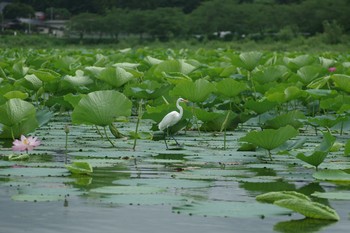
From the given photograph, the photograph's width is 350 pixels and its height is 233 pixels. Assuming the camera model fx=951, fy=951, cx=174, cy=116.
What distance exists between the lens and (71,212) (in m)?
2.58

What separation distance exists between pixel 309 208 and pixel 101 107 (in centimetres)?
151

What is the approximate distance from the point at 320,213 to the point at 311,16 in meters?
38.6

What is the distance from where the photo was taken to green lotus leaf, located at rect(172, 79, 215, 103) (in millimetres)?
4578

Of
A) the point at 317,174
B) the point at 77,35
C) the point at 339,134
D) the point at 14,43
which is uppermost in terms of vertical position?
the point at 317,174

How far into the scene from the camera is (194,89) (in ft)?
15.2

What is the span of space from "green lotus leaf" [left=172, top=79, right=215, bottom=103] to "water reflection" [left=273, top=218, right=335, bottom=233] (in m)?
2.07

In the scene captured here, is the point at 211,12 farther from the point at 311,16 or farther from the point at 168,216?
the point at 168,216

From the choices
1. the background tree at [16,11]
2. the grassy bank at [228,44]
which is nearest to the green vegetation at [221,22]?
the grassy bank at [228,44]

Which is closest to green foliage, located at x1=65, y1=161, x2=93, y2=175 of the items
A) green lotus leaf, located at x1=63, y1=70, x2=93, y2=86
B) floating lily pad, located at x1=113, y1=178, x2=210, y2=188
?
floating lily pad, located at x1=113, y1=178, x2=210, y2=188

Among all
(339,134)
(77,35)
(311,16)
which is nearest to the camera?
(339,134)

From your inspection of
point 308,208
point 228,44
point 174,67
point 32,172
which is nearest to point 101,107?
point 32,172

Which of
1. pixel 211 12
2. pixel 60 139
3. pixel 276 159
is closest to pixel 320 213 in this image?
pixel 276 159

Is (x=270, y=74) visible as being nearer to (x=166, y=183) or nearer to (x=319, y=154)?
(x=319, y=154)

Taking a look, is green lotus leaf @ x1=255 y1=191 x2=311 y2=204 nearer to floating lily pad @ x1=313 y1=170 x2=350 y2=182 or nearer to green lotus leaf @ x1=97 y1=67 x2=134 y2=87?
floating lily pad @ x1=313 y1=170 x2=350 y2=182
